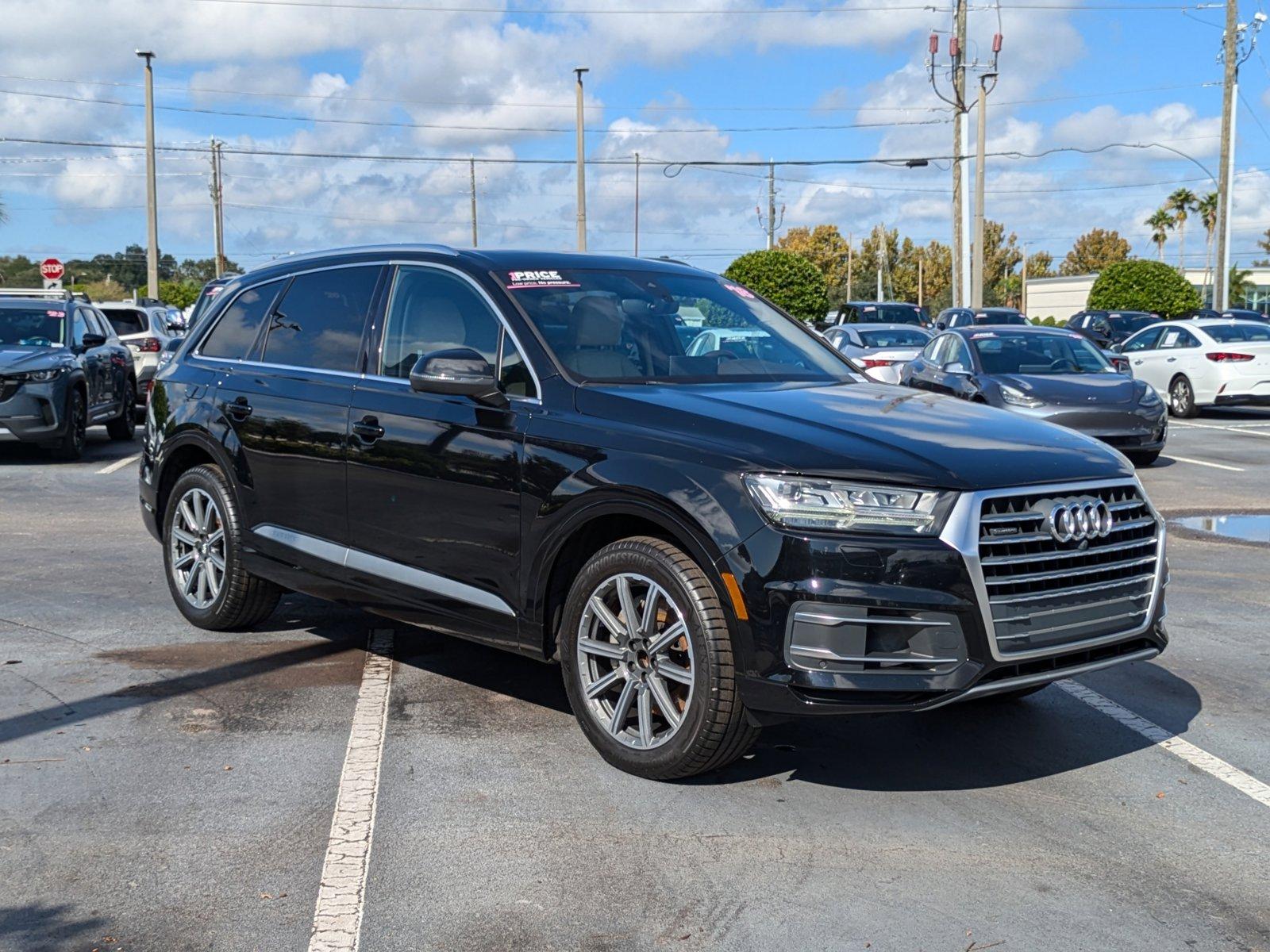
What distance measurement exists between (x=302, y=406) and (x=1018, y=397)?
10135 millimetres

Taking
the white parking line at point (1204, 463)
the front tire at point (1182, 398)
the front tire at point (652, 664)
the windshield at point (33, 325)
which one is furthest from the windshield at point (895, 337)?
the front tire at point (652, 664)

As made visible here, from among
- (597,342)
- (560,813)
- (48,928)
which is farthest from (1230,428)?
(48,928)

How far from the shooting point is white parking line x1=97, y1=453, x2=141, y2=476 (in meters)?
14.5

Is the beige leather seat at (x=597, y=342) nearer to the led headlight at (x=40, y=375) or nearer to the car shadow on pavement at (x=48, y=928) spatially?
the car shadow on pavement at (x=48, y=928)

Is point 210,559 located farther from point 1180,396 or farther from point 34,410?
point 1180,396

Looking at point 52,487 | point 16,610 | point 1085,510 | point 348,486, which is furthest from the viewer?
point 52,487

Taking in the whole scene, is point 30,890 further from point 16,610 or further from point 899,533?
point 16,610

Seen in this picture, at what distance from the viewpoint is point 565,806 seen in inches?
180

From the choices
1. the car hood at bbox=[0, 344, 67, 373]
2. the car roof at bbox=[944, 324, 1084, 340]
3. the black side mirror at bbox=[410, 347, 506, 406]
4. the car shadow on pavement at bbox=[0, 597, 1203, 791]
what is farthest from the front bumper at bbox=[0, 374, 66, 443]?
the black side mirror at bbox=[410, 347, 506, 406]

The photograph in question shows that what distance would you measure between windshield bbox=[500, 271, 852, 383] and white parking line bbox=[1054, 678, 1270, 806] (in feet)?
5.49

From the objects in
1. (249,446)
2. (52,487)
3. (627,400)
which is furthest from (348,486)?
(52,487)

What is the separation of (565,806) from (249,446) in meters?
2.78

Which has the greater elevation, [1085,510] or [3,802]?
[1085,510]

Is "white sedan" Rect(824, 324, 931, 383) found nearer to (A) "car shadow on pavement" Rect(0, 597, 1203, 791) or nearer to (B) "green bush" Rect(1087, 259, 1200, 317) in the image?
(A) "car shadow on pavement" Rect(0, 597, 1203, 791)
